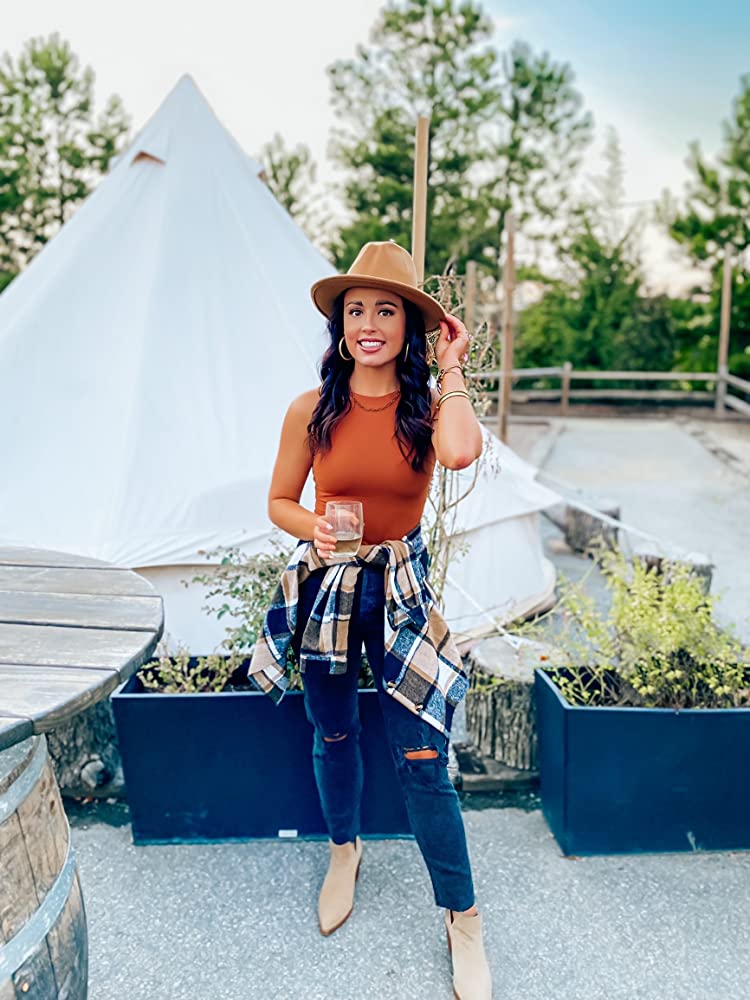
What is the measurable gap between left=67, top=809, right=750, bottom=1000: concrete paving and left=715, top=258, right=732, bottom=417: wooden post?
11800mm

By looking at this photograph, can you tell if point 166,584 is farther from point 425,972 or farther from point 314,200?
point 314,200

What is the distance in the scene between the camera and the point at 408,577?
1.89 metres

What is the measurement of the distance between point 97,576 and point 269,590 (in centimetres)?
63

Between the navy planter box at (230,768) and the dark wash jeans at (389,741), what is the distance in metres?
0.22

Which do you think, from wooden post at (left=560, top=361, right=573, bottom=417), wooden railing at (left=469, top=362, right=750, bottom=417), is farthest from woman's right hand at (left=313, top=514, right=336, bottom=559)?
wooden post at (left=560, top=361, right=573, bottom=417)

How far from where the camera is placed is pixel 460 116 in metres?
17.7

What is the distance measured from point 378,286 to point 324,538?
57cm

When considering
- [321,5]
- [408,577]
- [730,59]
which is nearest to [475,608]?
[408,577]

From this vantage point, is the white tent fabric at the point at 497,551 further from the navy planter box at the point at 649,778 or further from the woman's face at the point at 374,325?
the woman's face at the point at 374,325

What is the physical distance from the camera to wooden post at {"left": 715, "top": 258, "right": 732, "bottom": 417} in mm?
12539

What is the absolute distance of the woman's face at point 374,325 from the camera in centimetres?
183

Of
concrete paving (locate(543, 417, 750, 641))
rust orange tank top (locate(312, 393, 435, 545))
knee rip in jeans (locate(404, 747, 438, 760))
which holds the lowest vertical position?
concrete paving (locate(543, 417, 750, 641))

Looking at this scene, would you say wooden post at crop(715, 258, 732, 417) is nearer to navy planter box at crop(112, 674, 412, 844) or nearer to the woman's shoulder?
navy planter box at crop(112, 674, 412, 844)

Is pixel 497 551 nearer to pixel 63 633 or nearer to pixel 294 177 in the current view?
pixel 63 633
